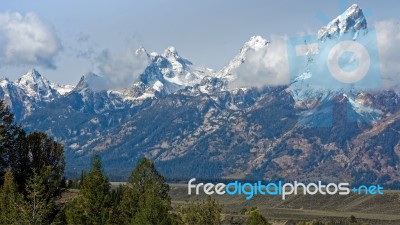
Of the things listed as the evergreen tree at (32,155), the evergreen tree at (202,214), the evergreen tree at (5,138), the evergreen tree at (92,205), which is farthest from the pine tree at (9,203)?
the evergreen tree at (202,214)

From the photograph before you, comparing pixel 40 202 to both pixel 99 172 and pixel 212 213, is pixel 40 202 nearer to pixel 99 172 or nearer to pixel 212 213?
pixel 99 172

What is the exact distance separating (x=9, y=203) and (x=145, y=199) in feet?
53.6

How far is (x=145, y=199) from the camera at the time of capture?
79.3 m

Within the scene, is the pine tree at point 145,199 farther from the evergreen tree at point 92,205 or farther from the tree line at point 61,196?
the evergreen tree at point 92,205

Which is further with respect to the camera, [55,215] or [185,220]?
[185,220]

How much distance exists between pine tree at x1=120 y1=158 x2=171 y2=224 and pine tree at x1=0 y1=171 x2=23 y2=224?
13.4 metres

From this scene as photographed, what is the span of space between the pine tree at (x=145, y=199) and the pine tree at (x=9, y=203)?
13405 millimetres

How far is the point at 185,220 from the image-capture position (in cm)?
9588

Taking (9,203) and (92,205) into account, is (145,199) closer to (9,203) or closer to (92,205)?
(92,205)

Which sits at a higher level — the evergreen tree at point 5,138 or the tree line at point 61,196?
the evergreen tree at point 5,138

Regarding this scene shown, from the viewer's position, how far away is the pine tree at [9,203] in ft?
231

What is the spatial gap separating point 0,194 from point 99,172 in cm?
1236

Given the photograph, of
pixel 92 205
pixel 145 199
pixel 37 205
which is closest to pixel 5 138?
pixel 37 205

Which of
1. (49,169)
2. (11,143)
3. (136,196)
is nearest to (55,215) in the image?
(49,169)
